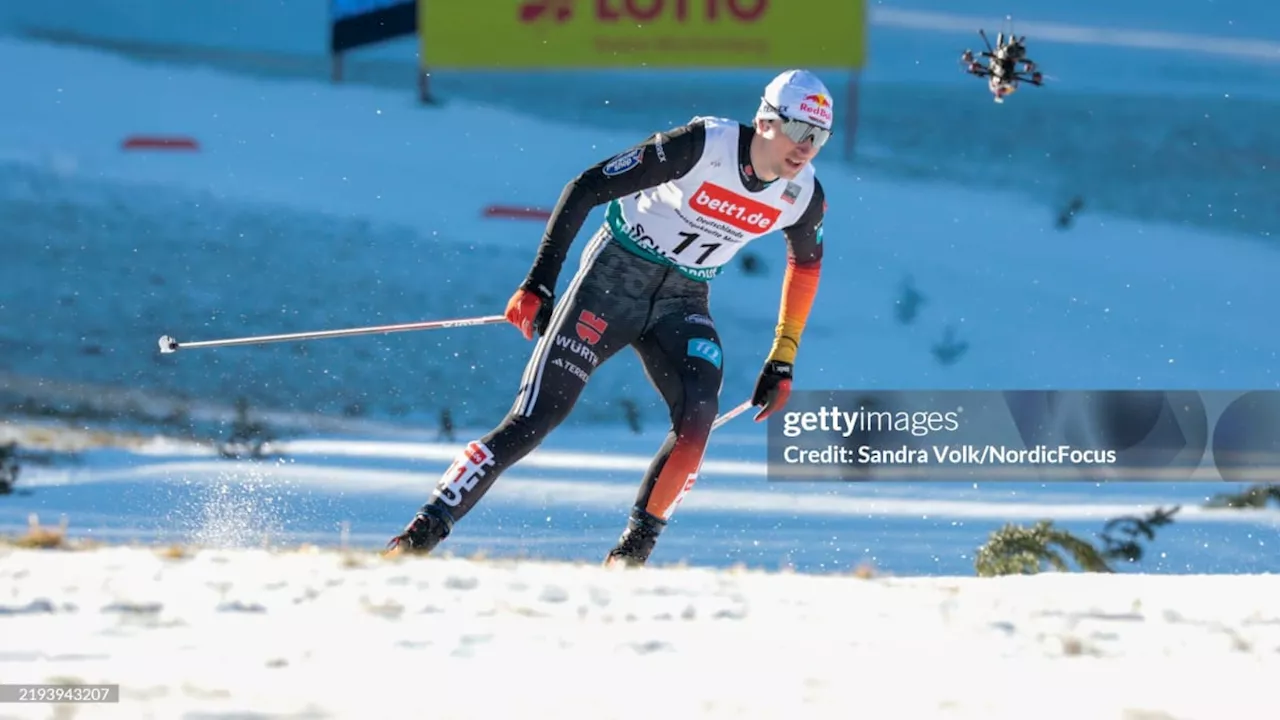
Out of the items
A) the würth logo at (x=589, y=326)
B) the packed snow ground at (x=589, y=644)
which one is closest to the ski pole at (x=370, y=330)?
the würth logo at (x=589, y=326)

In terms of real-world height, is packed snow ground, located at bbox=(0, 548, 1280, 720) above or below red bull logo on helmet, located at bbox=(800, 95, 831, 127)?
Result: below

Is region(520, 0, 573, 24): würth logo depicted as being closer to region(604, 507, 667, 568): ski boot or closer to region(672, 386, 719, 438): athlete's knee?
region(672, 386, 719, 438): athlete's knee

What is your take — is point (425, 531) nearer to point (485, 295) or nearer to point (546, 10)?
point (485, 295)

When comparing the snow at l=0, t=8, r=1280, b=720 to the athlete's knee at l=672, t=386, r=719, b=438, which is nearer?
the athlete's knee at l=672, t=386, r=719, b=438

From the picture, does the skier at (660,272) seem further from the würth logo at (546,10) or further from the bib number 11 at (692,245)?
the würth logo at (546,10)

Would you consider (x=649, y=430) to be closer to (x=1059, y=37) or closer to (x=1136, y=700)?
(x=1059, y=37)

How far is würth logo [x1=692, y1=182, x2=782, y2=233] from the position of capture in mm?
5879

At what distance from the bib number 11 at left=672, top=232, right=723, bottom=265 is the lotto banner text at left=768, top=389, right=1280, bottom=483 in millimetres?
6055

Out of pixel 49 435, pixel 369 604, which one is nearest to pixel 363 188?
pixel 49 435

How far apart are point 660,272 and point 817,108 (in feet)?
2.62

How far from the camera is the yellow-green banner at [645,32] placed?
45.3 feet

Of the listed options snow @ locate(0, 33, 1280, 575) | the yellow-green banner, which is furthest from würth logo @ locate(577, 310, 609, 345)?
the yellow-green banner

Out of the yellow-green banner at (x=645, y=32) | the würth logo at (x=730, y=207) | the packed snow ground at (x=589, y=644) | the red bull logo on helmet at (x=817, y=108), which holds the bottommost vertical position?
the packed snow ground at (x=589, y=644)

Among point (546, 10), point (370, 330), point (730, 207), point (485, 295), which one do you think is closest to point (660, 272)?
point (730, 207)
